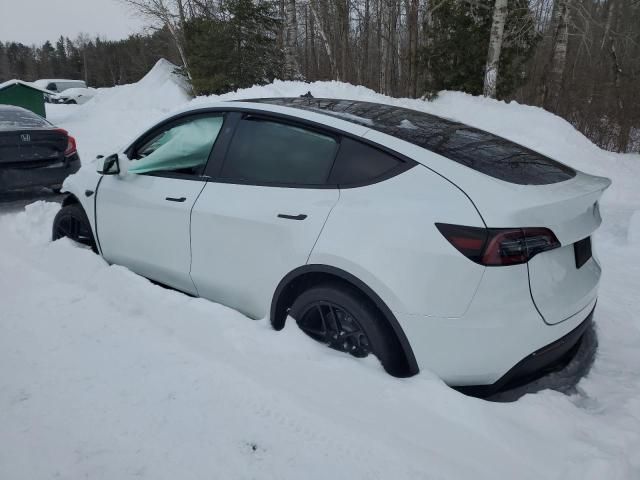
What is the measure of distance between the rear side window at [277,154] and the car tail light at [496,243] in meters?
0.82

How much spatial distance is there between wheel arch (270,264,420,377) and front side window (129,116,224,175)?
1.09 meters

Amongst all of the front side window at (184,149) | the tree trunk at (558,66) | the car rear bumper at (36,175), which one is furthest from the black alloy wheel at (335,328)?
the tree trunk at (558,66)

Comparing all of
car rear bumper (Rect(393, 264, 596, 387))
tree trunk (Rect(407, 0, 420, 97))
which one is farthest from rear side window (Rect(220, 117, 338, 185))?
tree trunk (Rect(407, 0, 420, 97))

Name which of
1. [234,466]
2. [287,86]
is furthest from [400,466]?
[287,86]

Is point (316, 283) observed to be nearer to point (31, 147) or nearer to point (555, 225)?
point (555, 225)

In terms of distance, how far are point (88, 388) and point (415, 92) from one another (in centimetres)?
1337

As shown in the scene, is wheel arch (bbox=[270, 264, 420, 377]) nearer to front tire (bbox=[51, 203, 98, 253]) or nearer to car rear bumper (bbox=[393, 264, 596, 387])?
car rear bumper (bbox=[393, 264, 596, 387])

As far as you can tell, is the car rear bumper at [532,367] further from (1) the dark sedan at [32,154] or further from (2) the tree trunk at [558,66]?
(2) the tree trunk at [558,66]

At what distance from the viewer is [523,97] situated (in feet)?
55.4

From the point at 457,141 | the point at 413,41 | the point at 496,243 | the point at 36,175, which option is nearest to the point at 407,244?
the point at 496,243

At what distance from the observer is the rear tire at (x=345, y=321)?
7.50ft

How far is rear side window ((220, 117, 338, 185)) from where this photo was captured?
8.46 feet

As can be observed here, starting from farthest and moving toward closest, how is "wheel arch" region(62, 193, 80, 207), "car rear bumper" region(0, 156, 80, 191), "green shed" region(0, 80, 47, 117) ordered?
1. "green shed" region(0, 80, 47, 117)
2. "car rear bumper" region(0, 156, 80, 191)
3. "wheel arch" region(62, 193, 80, 207)

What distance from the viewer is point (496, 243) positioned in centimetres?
200
